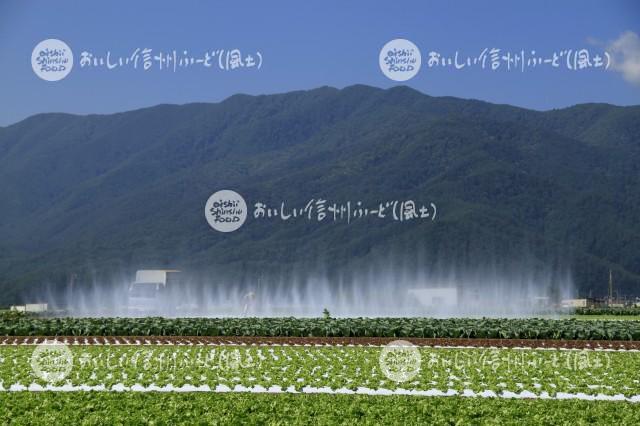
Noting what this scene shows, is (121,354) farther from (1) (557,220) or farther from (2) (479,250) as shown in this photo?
(1) (557,220)

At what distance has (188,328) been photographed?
30750 mm

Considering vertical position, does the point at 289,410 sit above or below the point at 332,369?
below

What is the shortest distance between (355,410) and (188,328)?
54.9ft

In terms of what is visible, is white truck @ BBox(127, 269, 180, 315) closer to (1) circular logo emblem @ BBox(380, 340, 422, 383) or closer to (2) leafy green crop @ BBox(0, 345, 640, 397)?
(2) leafy green crop @ BBox(0, 345, 640, 397)

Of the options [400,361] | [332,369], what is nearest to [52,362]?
[332,369]

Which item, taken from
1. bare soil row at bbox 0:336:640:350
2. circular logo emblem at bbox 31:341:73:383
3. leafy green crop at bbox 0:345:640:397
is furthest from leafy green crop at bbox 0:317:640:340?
circular logo emblem at bbox 31:341:73:383

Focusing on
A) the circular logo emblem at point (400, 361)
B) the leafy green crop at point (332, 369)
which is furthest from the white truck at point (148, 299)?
the circular logo emblem at point (400, 361)

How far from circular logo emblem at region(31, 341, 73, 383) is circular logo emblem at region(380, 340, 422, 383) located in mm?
7639

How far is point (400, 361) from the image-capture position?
71.7 ft

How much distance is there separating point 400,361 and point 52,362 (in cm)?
908

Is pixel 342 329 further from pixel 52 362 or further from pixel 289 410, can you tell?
pixel 289 410

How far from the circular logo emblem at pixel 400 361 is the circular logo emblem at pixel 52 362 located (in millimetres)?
7639

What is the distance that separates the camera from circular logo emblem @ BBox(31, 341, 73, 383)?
1897cm

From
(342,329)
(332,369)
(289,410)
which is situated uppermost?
(342,329)
